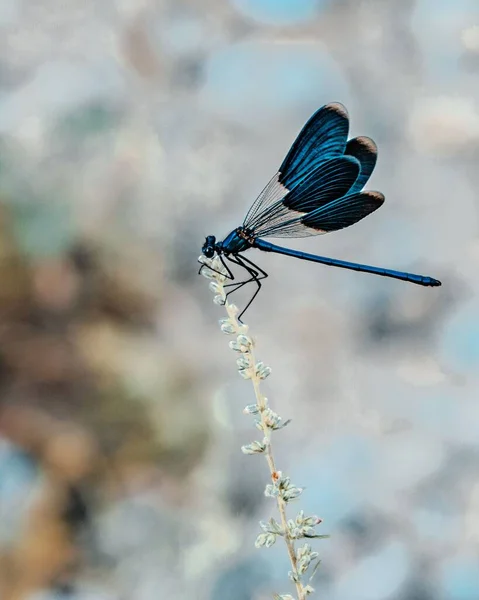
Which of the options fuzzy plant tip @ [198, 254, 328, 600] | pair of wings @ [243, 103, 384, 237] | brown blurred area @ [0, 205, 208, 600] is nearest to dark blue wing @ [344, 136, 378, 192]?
pair of wings @ [243, 103, 384, 237]

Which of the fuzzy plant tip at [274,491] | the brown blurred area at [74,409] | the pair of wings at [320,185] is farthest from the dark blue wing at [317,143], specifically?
the brown blurred area at [74,409]

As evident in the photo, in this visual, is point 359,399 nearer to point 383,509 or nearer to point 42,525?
point 383,509

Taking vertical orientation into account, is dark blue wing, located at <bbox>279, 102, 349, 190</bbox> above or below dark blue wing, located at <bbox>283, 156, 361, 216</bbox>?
above

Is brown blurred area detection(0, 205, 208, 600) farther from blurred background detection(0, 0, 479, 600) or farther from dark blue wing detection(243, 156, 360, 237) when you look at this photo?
dark blue wing detection(243, 156, 360, 237)

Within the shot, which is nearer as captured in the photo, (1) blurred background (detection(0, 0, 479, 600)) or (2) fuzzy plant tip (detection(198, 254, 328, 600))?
Result: (2) fuzzy plant tip (detection(198, 254, 328, 600))

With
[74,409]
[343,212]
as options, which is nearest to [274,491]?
[343,212]

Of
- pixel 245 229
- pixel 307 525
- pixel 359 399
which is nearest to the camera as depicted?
pixel 307 525

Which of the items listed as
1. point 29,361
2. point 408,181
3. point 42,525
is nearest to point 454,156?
point 408,181
